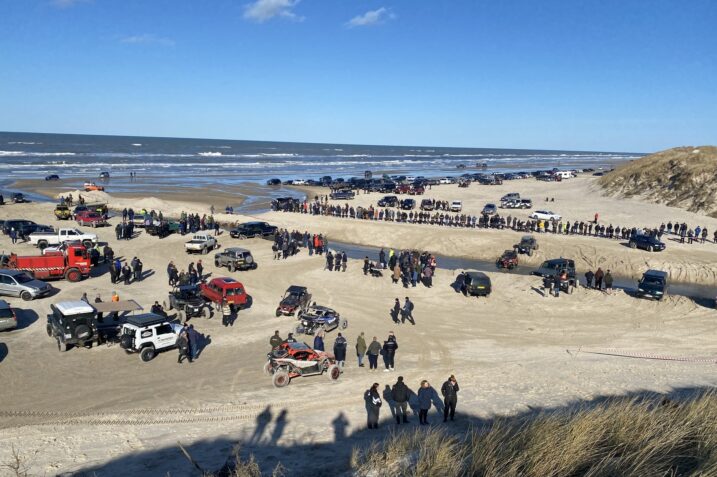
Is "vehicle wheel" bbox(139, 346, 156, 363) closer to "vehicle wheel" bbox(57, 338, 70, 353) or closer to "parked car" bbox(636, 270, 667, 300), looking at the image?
"vehicle wheel" bbox(57, 338, 70, 353)

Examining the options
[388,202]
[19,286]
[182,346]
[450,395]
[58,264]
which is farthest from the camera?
[388,202]

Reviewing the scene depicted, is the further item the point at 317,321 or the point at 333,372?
the point at 317,321

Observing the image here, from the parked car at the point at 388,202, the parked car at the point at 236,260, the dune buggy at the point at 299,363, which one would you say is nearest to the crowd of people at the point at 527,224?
the parked car at the point at 388,202

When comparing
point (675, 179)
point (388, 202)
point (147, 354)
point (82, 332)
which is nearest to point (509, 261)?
point (147, 354)

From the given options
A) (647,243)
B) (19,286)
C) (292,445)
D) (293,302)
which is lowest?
(292,445)

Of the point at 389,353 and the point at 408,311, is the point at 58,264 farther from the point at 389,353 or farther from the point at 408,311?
the point at 389,353

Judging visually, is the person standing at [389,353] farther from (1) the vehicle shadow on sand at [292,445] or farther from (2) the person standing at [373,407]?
(2) the person standing at [373,407]

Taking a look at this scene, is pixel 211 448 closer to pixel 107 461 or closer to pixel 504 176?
pixel 107 461

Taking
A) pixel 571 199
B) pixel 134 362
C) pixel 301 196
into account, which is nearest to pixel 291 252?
pixel 134 362

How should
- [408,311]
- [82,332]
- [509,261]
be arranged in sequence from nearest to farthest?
[82,332], [408,311], [509,261]
